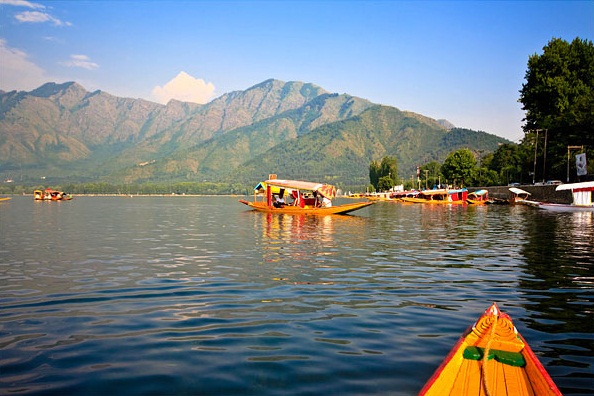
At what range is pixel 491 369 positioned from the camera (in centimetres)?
711

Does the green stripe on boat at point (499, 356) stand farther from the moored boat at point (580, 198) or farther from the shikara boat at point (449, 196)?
the shikara boat at point (449, 196)

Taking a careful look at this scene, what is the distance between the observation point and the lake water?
25.9 ft

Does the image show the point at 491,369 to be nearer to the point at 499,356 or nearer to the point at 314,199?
the point at 499,356

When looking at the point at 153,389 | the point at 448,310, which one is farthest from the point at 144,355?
the point at 448,310

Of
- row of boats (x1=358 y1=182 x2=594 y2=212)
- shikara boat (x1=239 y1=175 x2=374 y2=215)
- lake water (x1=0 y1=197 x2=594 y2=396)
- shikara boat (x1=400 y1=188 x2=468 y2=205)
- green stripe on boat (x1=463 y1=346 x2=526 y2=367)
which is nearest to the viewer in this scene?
green stripe on boat (x1=463 y1=346 x2=526 y2=367)

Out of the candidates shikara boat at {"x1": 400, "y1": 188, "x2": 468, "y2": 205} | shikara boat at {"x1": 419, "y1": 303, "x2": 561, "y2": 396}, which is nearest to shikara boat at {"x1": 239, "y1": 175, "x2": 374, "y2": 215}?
shikara boat at {"x1": 419, "y1": 303, "x2": 561, "y2": 396}

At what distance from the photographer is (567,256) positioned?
22.8 m

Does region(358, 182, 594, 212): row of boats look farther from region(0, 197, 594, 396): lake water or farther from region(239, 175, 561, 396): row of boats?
region(239, 175, 561, 396): row of boats

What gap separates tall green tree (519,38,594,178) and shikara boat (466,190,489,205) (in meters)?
20.2

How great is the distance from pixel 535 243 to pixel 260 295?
2140 cm

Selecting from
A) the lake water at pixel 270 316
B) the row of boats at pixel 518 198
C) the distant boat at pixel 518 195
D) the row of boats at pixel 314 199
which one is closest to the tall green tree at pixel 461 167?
the row of boats at pixel 518 198

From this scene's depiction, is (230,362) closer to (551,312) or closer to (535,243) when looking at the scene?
(551,312)

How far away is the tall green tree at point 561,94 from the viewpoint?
74.6m

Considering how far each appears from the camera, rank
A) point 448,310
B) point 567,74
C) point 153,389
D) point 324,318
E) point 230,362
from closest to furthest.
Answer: point 153,389, point 230,362, point 324,318, point 448,310, point 567,74
